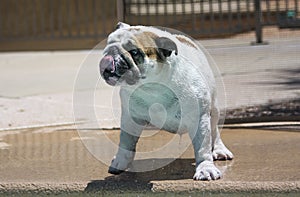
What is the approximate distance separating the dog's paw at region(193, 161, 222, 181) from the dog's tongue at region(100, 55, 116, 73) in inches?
34.7

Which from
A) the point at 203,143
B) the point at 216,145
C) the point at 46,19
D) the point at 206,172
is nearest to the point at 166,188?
the point at 206,172

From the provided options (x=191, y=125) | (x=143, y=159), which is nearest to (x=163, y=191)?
(x=191, y=125)

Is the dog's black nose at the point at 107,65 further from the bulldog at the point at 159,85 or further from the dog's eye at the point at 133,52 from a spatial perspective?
the dog's eye at the point at 133,52

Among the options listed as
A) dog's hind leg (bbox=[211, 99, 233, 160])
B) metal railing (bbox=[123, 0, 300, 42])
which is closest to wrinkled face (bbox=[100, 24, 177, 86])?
dog's hind leg (bbox=[211, 99, 233, 160])

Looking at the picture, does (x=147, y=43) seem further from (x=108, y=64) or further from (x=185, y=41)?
(x=185, y=41)

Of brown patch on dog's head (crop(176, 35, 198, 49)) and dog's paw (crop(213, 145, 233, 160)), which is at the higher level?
brown patch on dog's head (crop(176, 35, 198, 49))

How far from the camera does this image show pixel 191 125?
4.86m

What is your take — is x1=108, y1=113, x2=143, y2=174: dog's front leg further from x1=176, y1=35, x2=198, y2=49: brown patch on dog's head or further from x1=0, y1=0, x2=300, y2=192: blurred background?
x1=176, y1=35, x2=198, y2=49: brown patch on dog's head

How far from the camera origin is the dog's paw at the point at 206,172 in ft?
15.6

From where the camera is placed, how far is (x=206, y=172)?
188 inches

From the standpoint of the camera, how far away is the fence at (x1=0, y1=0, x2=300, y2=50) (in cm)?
941

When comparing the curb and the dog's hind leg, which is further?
the dog's hind leg

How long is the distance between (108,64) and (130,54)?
14 cm

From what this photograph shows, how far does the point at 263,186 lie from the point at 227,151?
36.8 inches
